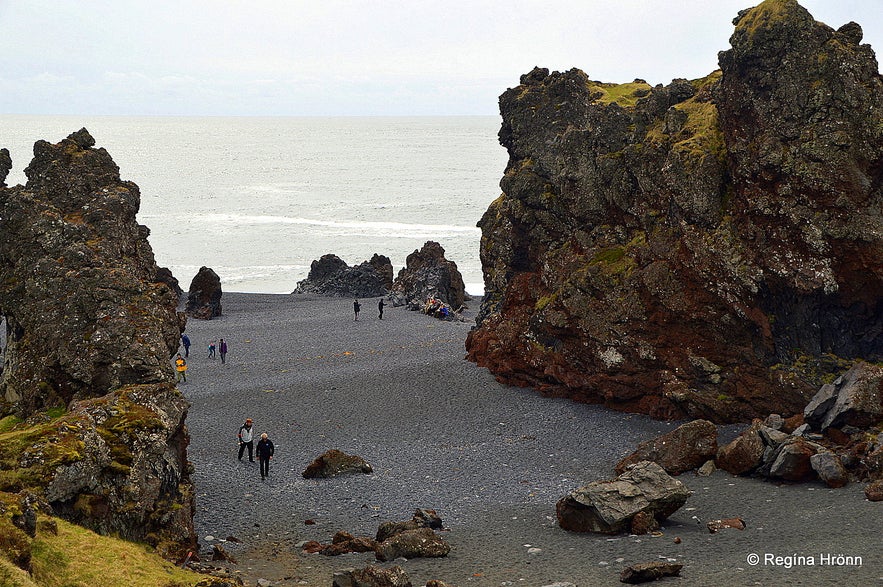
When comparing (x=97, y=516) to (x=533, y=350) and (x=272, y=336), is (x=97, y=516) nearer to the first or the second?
(x=533, y=350)

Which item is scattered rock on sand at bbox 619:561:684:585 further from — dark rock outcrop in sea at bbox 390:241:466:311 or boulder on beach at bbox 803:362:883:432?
dark rock outcrop in sea at bbox 390:241:466:311

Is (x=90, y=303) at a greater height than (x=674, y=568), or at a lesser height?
greater

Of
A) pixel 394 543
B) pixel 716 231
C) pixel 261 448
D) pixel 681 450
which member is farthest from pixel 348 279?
pixel 394 543

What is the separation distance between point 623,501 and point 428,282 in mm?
50786

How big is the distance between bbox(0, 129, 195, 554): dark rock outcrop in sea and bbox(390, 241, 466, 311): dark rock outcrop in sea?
42.7 meters

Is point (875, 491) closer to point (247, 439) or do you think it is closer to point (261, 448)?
point (261, 448)

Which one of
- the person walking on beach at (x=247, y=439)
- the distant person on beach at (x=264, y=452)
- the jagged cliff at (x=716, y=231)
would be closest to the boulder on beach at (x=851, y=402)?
the jagged cliff at (x=716, y=231)

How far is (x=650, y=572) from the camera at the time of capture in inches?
728

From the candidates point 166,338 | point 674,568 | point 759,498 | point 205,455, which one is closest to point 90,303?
point 166,338

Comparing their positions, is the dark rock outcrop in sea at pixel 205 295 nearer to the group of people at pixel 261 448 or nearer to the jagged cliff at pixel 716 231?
the jagged cliff at pixel 716 231

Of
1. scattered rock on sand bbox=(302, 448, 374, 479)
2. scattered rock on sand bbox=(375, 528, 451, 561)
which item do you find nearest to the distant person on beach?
scattered rock on sand bbox=(302, 448, 374, 479)

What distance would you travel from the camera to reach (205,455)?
105 feet

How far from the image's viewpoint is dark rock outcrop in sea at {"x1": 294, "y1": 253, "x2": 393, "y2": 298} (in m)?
82.8

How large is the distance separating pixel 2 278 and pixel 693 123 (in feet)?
92.1
